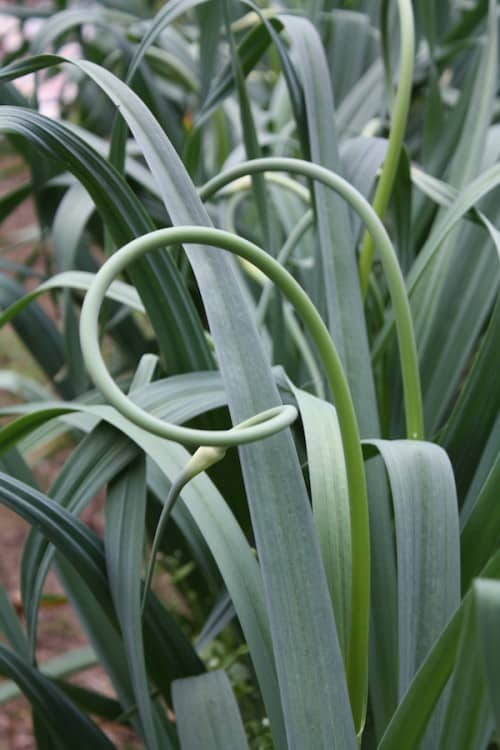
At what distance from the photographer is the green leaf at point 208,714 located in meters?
0.63

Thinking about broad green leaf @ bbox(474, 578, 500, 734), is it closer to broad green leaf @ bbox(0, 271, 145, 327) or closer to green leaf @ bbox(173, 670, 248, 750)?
green leaf @ bbox(173, 670, 248, 750)

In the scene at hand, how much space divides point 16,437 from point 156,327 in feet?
0.44

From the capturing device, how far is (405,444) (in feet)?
2.00

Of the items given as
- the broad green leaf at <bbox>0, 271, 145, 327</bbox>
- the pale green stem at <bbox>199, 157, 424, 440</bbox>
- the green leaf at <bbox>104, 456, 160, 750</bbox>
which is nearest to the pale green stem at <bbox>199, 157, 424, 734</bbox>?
the pale green stem at <bbox>199, 157, 424, 440</bbox>

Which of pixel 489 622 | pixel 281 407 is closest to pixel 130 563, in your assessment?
pixel 281 407

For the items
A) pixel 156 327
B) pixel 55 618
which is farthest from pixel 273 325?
pixel 55 618

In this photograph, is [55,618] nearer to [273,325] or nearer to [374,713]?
[273,325]

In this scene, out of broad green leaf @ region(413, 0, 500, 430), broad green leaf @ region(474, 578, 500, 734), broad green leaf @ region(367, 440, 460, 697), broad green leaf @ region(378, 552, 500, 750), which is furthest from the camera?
broad green leaf @ region(413, 0, 500, 430)

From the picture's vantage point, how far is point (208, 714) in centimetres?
64

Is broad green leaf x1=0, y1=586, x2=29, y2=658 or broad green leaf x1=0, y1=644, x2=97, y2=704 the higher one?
broad green leaf x1=0, y1=586, x2=29, y2=658

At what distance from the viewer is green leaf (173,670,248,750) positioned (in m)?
0.63

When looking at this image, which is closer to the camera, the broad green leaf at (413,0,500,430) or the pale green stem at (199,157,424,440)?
the pale green stem at (199,157,424,440)

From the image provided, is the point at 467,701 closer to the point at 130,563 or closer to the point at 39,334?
the point at 130,563

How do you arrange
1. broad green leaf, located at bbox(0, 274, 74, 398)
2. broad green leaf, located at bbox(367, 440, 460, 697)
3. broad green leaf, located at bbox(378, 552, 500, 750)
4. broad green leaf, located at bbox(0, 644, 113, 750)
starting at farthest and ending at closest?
1. broad green leaf, located at bbox(0, 274, 74, 398)
2. broad green leaf, located at bbox(0, 644, 113, 750)
3. broad green leaf, located at bbox(367, 440, 460, 697)
4. broad green leaf, located at bbox(378, 552, 500, 750)
